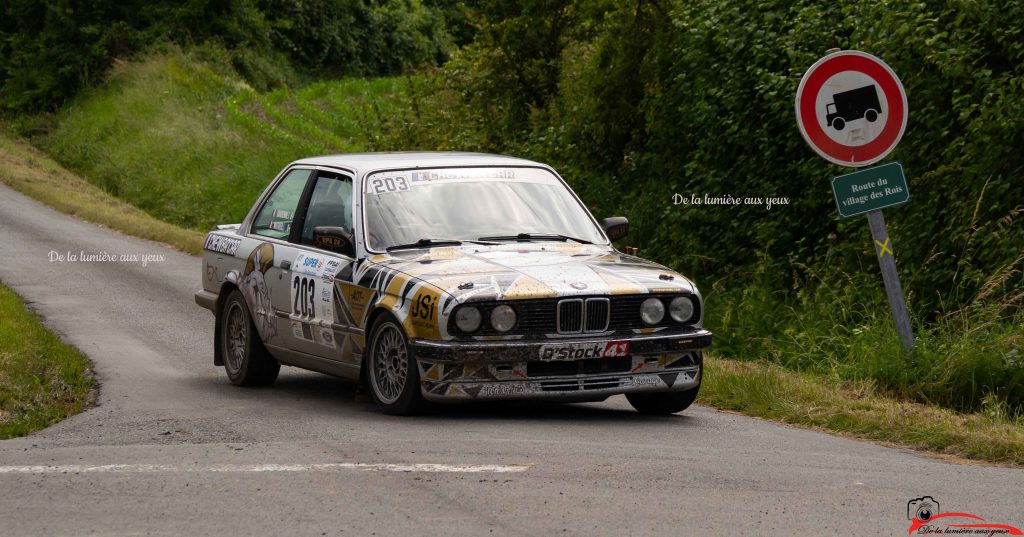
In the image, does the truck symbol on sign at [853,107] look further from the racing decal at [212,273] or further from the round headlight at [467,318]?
the racing decal at [212,273]

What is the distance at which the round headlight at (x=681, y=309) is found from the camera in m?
9.05

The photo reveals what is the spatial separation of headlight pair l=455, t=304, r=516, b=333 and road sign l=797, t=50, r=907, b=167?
246 cm

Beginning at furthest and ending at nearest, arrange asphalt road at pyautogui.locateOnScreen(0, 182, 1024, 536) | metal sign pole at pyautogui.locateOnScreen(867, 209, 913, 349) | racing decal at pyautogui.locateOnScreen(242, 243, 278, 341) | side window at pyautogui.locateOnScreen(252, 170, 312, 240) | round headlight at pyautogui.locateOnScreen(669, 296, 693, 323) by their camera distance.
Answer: side window at pyautogui.locateOnScreen(252, 170, 312, 240) < racing decal at pyautogui.locateOnScreen(242, 243, 278, 341) < metal sign pole at pyautogui.locateOnScreen(867, 209, 913, 349) < round headlight at pyautogui.locateOnScreen(669, 296, 693, 323) < asphalt road at pyautogui.locateOnScreen(0, 182, 1024, 536)

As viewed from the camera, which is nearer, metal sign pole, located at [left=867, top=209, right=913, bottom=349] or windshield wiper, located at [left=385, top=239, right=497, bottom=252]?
windshield wiper, located at [left=385, top=239, right=497, bottom=252]

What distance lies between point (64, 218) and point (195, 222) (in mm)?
3284

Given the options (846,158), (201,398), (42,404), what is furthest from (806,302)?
(42,404)

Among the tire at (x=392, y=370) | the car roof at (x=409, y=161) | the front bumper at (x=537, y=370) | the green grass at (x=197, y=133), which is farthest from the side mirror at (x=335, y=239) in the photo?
the green grass at (x=197, y=133)

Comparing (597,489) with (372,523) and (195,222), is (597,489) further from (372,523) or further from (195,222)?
(195,222)

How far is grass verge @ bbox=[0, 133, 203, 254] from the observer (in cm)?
2511

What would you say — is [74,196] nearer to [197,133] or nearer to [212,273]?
[197,133]

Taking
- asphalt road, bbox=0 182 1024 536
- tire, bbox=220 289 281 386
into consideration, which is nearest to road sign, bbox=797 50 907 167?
asphalt road, bbox=0 182 1024 536

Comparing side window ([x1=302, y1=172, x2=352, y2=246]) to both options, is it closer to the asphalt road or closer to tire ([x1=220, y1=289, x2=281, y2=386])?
tire ([x1=220, y1=289, x2=281, y2=386])

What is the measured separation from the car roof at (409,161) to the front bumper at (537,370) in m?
1.95

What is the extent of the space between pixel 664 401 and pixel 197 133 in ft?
95.7
